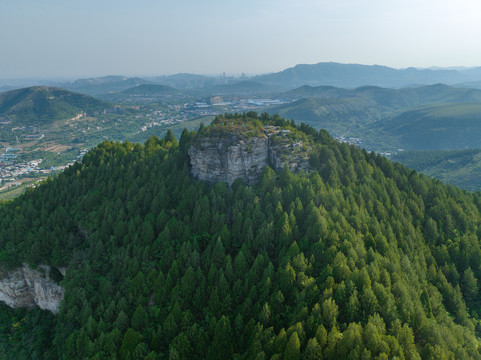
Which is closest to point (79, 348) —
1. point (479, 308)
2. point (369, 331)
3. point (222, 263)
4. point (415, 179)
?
point (222, 263)

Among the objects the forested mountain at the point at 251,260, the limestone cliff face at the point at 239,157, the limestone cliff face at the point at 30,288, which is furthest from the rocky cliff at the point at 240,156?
the limestone cliff face at the point at 30,288

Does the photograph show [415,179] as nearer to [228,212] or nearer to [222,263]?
[228,212]

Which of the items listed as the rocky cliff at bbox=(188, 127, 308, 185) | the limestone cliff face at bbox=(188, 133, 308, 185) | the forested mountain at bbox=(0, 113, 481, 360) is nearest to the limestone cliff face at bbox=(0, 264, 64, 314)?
the forested mountain at bbox=(0, 113, 481, 360)

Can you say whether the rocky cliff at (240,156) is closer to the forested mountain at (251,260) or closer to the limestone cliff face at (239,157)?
the limestone cliff face at (239,157)

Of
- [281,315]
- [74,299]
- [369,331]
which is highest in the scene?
[369,331]

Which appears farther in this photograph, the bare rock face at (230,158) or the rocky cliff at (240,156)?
the rocky cliff at (240,156)

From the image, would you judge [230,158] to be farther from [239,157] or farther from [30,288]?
[30,288]
